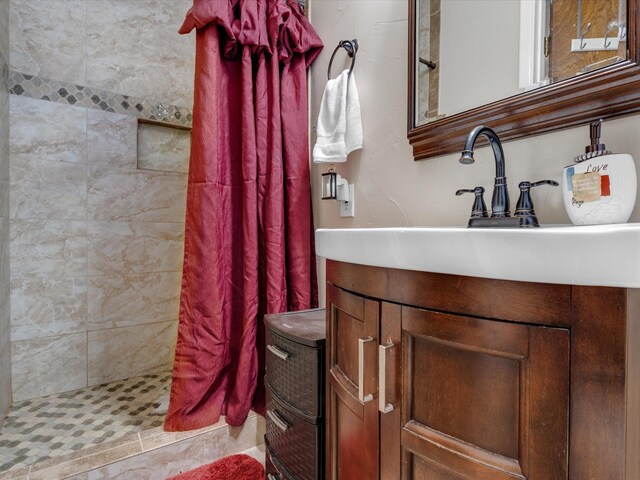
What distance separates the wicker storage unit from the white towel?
636 millimetres

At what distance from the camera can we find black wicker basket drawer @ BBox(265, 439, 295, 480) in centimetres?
99

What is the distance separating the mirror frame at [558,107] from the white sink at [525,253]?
0.44 m

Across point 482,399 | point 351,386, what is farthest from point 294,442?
point 482,399

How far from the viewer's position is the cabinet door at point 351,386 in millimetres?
557

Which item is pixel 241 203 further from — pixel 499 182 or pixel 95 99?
pixel 95 99

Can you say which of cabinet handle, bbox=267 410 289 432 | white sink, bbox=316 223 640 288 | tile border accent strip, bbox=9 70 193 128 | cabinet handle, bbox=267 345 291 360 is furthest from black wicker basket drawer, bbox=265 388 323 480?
tile border accent strip, bbox=9 70 193 128

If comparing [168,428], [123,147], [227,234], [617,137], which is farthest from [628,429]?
[123,147]

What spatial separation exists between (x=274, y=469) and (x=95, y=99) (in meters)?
2.06

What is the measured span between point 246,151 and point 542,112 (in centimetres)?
102

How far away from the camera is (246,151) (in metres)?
1.38

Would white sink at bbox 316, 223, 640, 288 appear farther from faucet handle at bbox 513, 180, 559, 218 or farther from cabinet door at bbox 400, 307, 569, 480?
A: faucet handle at bbox 513, 180, 559, 218

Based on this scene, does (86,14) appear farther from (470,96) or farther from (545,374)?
(545,374)

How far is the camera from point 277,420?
1009mm

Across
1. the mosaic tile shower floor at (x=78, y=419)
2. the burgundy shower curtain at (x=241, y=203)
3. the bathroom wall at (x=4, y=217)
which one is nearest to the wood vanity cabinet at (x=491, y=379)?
the burgundy shower curtain at (x=241, y=203)
